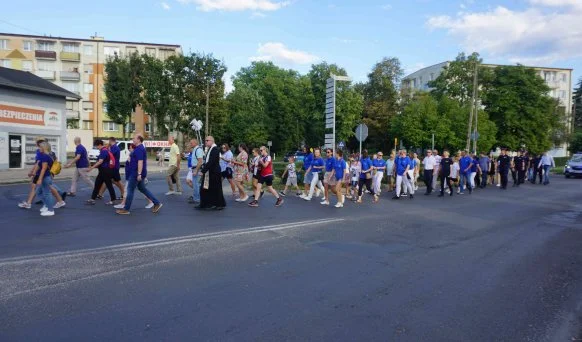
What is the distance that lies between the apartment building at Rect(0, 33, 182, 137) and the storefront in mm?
37524

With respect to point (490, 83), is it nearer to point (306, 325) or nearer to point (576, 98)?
point (576, 98)

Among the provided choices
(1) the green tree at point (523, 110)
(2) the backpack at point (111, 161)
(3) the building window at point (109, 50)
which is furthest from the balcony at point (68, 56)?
(2) the backpack at point (111, 161)

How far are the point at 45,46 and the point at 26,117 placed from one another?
1875 inches

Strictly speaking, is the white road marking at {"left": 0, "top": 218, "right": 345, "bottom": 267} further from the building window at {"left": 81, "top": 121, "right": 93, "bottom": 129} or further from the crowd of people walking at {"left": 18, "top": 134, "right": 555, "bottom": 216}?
the building window at {"left": 81, "top": 121, "right": 93, "bottom": 129}

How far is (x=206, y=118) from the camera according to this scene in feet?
162

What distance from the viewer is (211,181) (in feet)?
37.0

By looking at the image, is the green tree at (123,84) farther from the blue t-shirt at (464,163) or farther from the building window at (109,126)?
the blue t-shirt at (464,163)

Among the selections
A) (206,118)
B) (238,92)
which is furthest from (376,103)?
(206,118)

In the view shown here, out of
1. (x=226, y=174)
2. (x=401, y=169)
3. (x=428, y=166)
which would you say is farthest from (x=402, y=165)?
(x=226, y=174)

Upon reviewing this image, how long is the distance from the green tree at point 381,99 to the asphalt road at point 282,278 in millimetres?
54275

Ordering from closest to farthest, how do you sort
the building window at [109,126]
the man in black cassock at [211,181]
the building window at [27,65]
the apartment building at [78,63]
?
the man in black cassock at [211,181] → the apartment building at [78,63] → the building window at [27,65] → the building window at [109,126]

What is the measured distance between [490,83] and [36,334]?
208ft

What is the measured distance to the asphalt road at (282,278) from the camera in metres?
4.18

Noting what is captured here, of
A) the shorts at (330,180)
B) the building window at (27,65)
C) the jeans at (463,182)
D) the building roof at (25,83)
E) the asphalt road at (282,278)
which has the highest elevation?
the building window at (27,65)
